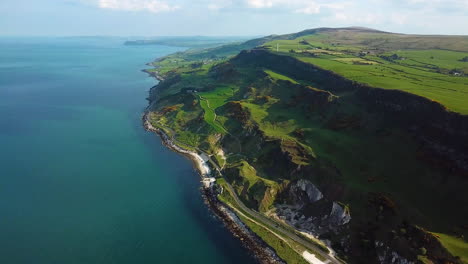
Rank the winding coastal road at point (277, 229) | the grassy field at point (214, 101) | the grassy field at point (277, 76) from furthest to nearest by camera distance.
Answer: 1. the grassy field at point (277, 76)
2. the grassy field at point (214, 101)
3. the winding coastal road at point (277, 229)

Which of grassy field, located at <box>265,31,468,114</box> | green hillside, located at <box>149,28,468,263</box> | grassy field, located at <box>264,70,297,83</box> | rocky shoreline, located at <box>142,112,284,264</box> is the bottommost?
rocky shoreline, located at <box>142,112,284,264</box>

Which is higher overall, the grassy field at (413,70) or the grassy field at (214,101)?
the grassy field at (413,70)

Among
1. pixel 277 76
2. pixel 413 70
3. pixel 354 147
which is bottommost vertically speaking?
pixel 354 147

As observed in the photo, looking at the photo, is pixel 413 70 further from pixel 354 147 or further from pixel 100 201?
pixel 100 201

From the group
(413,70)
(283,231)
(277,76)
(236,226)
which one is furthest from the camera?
(277,76)

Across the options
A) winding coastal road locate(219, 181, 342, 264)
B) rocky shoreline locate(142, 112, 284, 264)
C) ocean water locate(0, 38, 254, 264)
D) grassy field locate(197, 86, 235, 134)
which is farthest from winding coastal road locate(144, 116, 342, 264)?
grassy field locate(197, 86, 235, 134)

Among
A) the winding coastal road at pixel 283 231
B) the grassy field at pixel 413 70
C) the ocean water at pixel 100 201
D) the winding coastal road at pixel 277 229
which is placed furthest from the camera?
the grassy field at pixel 413 70

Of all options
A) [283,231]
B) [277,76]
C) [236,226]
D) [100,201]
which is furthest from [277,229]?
[277,76]

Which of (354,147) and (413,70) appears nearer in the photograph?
(354,147)

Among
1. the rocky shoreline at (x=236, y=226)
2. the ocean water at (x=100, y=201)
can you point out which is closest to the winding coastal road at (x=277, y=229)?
the rocky shoreline at (x=236, y=226)

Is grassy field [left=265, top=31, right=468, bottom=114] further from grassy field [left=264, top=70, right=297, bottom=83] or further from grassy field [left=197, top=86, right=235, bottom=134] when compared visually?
grassy field [left=197, top=86, right=235, bottom=134]

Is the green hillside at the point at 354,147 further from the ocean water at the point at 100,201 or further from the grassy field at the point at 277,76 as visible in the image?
the ocean water at the point at 100,201

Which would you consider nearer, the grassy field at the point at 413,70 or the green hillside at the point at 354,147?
the green hillside at the point at 354,147
